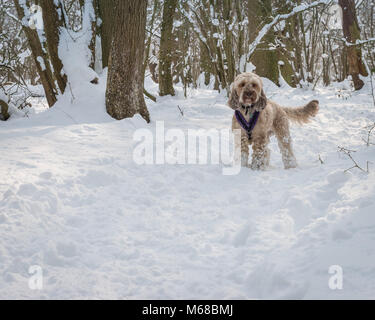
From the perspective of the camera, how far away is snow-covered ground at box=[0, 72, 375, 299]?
2.12 metres

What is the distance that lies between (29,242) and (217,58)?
8.50 m

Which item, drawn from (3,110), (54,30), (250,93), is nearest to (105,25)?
(54,30)

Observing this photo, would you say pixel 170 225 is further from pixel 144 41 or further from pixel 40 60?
pixel 40 60

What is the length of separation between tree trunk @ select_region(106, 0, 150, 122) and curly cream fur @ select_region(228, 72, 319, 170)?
6.91 feet

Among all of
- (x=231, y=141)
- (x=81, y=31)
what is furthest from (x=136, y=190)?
(x=81, y=31)

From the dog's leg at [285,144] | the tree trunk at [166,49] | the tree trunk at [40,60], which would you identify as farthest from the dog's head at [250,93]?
the tree trunk at [166,49]

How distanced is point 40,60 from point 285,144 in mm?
5633

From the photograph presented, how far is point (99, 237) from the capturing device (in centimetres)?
271

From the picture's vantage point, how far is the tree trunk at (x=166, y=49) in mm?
9859

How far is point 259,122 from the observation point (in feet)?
15.3

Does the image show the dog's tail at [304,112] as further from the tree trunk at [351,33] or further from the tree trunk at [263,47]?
the tree trunk at [263,47]

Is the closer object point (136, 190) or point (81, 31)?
point (136, 190)

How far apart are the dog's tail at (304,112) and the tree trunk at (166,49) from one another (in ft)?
18.9
